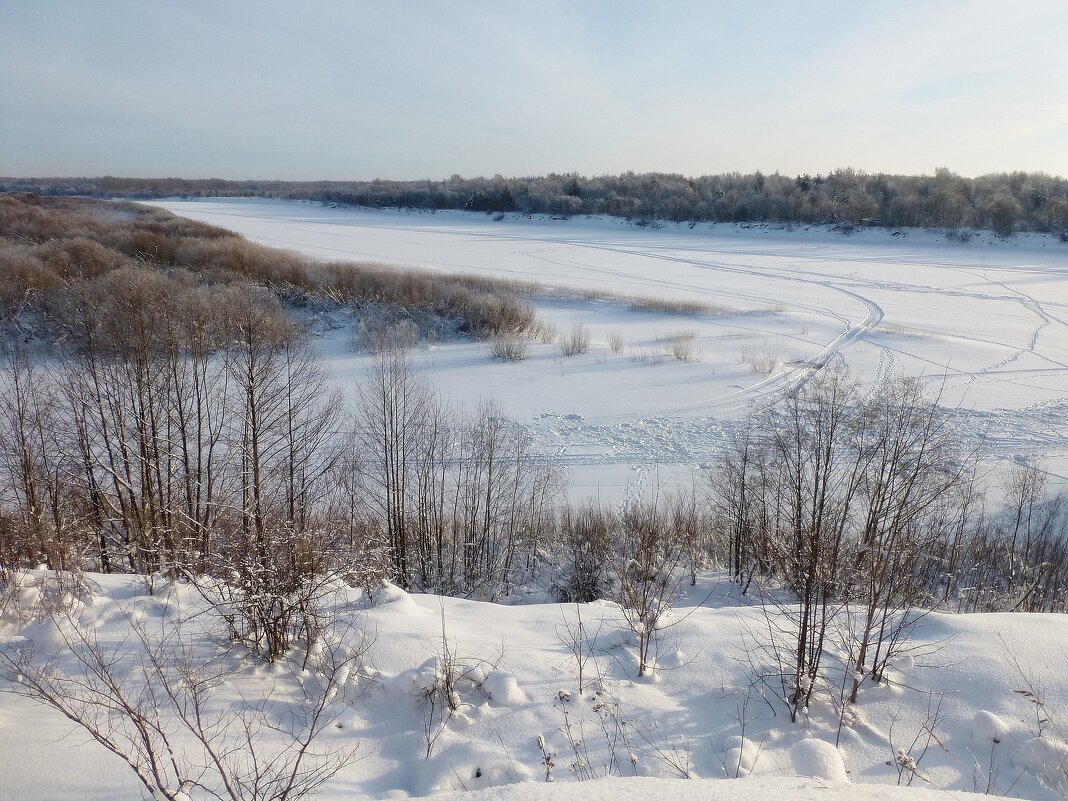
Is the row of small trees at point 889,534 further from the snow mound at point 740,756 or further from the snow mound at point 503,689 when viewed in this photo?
the snow mound at point 503,689

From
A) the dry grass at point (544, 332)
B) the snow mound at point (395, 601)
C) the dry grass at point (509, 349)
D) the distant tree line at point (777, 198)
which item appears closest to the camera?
the snow mound at point (395, 601)

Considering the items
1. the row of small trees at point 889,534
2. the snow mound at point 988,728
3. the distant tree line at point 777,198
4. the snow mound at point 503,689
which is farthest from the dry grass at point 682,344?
the distant tree line at point 777,198

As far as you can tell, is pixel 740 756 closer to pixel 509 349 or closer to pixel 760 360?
pixel 760 360

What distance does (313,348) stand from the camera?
73.8 feet

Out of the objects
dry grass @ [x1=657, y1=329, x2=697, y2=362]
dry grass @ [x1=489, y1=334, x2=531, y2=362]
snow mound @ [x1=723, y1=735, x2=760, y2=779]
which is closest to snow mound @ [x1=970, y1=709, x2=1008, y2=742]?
snow mound @ [x1=723, y1=735, x2=760, y2=779]

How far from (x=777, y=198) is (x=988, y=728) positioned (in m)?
56.6

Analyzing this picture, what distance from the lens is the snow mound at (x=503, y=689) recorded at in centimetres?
499

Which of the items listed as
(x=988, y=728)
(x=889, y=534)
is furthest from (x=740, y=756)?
(x=889, y=534)

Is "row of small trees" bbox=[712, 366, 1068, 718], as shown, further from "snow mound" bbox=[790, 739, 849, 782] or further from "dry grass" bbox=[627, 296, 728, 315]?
"dry grass" bbox=[627, 296, 728, 315]

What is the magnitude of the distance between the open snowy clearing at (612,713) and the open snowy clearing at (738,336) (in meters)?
7.40

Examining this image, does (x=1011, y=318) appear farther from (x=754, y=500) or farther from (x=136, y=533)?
(x=136, y=533)

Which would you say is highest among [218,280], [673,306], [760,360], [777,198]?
[777,198]

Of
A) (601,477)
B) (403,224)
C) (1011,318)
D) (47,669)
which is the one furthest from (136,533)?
(403,224)

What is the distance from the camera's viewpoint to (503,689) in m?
5.02
